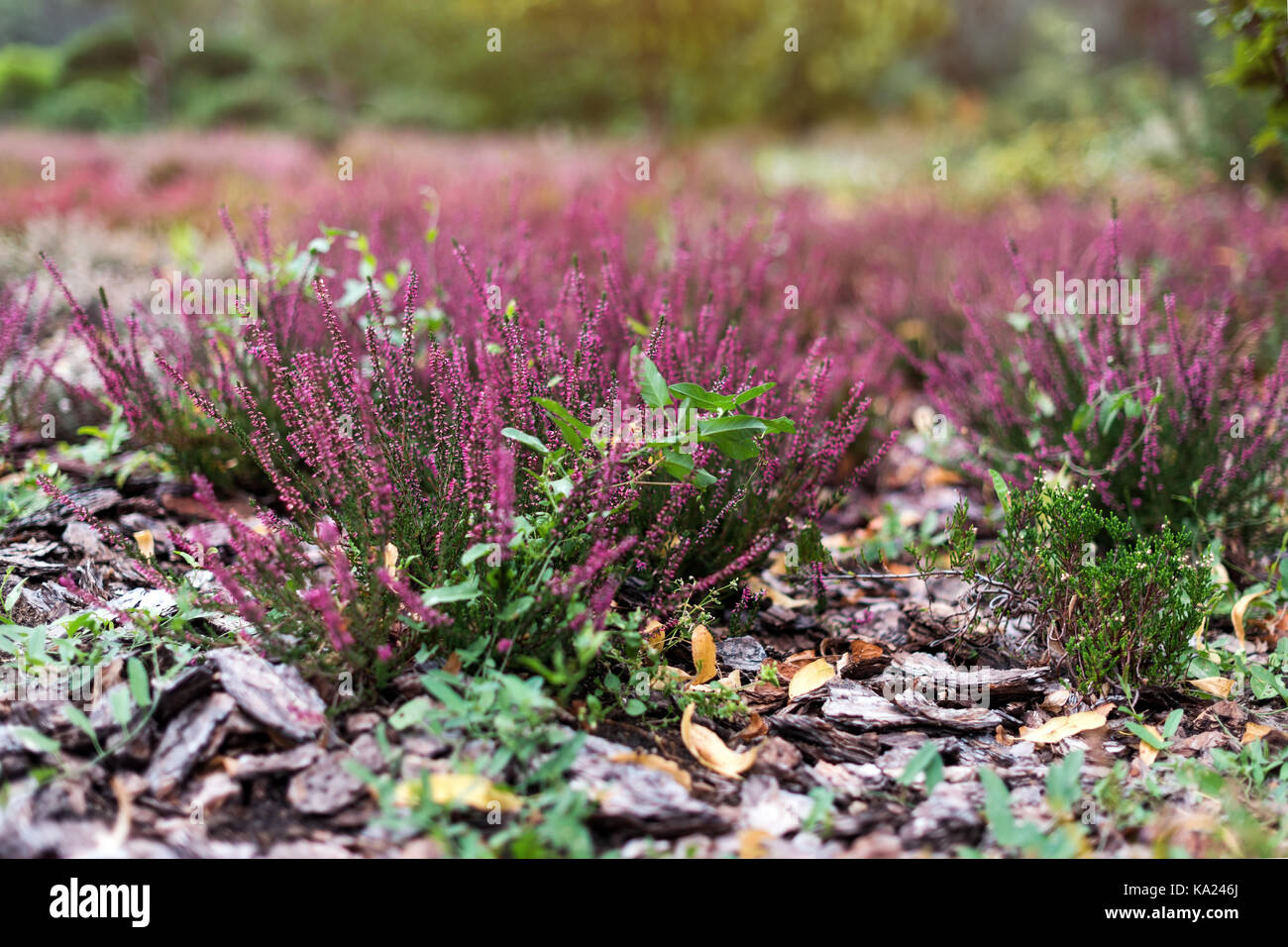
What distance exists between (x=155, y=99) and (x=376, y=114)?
11.8 ft

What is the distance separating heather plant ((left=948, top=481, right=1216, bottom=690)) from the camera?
1951mm

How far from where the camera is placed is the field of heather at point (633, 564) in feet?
4.99

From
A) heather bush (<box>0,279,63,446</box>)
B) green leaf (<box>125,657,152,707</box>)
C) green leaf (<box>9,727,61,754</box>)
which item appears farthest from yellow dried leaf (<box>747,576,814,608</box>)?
heather bush (<box>0,279,63,446</box>)

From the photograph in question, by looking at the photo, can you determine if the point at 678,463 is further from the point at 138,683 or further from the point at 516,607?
the point at 138,683

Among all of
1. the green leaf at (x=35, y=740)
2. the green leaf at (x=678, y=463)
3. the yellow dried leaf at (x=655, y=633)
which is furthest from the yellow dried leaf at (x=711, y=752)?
the green leaf at (x=35, y=740)

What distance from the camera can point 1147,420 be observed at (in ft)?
7.89

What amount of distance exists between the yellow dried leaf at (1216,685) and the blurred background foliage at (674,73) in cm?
604

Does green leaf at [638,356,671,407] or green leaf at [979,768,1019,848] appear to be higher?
green leaf at [638,356,671,407]

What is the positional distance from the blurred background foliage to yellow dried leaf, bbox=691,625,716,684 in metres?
6.75

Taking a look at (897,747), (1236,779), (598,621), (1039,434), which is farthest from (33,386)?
(1236,779)

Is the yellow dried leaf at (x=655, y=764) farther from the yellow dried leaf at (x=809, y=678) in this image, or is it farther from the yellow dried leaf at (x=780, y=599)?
the yellow dried leaf at (x=780, y=599)

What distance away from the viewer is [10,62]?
557 inches

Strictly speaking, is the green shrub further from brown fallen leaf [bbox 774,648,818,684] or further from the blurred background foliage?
brown fallen leaf [bbox 774,648,818,684]
